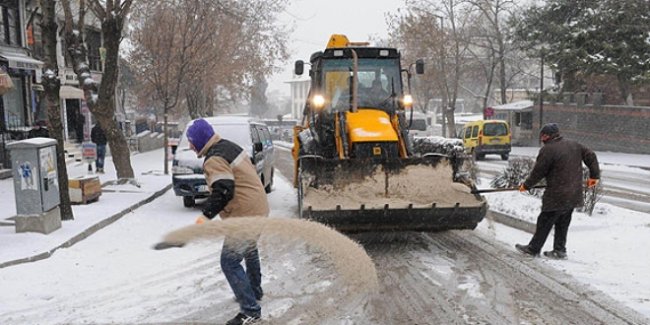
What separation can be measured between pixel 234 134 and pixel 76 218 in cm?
399

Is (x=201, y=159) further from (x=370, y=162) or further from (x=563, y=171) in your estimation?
(x=563, y=171)

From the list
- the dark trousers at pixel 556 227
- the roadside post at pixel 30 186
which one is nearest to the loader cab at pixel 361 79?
the dark trousers at pixel 556 227

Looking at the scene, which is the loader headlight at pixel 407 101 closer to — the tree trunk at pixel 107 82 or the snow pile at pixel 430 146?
the snow pile at pixel 430 146

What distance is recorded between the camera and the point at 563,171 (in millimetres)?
7168

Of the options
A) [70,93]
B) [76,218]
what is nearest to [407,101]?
[76,218]

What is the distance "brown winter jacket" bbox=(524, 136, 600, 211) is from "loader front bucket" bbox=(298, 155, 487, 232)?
840mm

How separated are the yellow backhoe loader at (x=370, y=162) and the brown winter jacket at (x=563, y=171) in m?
0.87

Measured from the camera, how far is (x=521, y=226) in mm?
9297

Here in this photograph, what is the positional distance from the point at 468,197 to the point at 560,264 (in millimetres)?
1458

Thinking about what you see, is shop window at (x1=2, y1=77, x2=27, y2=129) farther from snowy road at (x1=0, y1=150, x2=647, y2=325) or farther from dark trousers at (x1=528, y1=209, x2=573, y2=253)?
dark trousers at (x1=528, y1=209, x2=573, y2=253)

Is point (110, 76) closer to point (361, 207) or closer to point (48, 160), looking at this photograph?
point (48, 160)

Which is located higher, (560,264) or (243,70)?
(243,70)

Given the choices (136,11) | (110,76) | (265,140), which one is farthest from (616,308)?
(136,11)

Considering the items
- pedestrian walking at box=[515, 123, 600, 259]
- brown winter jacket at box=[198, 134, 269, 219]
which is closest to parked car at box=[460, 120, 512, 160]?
pedestrian walking at box=[515, 123, 600, 259]
